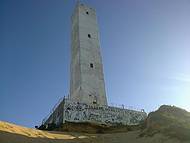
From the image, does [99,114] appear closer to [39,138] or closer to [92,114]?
[92,114]

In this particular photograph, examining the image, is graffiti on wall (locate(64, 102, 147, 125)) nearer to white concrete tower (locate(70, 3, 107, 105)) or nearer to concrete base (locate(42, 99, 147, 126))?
concrete base (locate(42, 99, 147, 126))

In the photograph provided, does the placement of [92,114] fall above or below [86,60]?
below

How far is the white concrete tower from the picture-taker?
1580 inches

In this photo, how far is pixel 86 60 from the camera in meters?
43.4

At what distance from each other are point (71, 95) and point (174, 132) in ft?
80.6

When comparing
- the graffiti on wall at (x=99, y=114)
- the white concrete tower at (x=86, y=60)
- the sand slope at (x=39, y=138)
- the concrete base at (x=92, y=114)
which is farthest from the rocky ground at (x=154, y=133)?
the white concrete tower at (x=86, y=60)

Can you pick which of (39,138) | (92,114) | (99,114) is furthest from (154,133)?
(99,114)

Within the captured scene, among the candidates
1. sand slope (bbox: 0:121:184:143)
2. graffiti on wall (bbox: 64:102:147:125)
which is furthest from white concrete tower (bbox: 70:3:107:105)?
sand slope (bbox: 0:121:184:143)

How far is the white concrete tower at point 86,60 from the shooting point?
132 ft

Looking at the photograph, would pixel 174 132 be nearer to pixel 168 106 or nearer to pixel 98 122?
pixel 168 106

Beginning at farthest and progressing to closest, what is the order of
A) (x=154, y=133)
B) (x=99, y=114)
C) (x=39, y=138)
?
(x=99, y=114) < (x=39, y=138) < (x=154, y=133)

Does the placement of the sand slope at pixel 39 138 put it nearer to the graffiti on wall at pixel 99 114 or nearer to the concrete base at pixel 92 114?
the concrete base at pixel 92 114

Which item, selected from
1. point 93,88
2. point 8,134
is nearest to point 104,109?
point 93,88

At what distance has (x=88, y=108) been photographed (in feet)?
117
